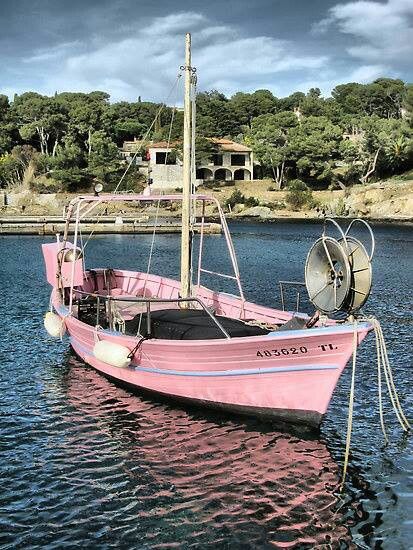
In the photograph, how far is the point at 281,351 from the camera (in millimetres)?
16391

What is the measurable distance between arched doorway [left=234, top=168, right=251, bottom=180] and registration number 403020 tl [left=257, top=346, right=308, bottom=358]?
12176cm

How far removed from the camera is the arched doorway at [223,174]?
136 metres

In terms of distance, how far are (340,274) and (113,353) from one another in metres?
7.40

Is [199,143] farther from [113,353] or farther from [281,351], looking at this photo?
[281,351]

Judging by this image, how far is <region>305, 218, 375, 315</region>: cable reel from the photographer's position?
1569 cm

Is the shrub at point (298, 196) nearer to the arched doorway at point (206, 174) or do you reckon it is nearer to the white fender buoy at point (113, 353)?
the arched doorway at point (206, 174)

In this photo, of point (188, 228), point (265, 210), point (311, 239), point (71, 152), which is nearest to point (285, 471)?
point (188, 228)

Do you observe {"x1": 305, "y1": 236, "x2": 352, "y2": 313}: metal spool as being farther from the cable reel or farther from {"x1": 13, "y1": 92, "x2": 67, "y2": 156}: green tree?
{"x1": 13, "y1": 92, "x2": 67, "y2": 156}: green tree

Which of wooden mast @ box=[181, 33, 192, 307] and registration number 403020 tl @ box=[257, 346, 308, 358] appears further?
wooden mast @ box=[181, 33, 192, 307]

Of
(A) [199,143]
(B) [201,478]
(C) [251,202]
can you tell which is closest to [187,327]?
(B) [201,478]

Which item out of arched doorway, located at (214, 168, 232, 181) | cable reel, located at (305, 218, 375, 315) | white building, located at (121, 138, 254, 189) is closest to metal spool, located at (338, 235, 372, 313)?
cable reel, located at (305, 218, 375, 315)

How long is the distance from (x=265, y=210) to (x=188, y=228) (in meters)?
99.9

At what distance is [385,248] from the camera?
7500 centimetres

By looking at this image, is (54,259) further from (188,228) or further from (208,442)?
(208,442)
